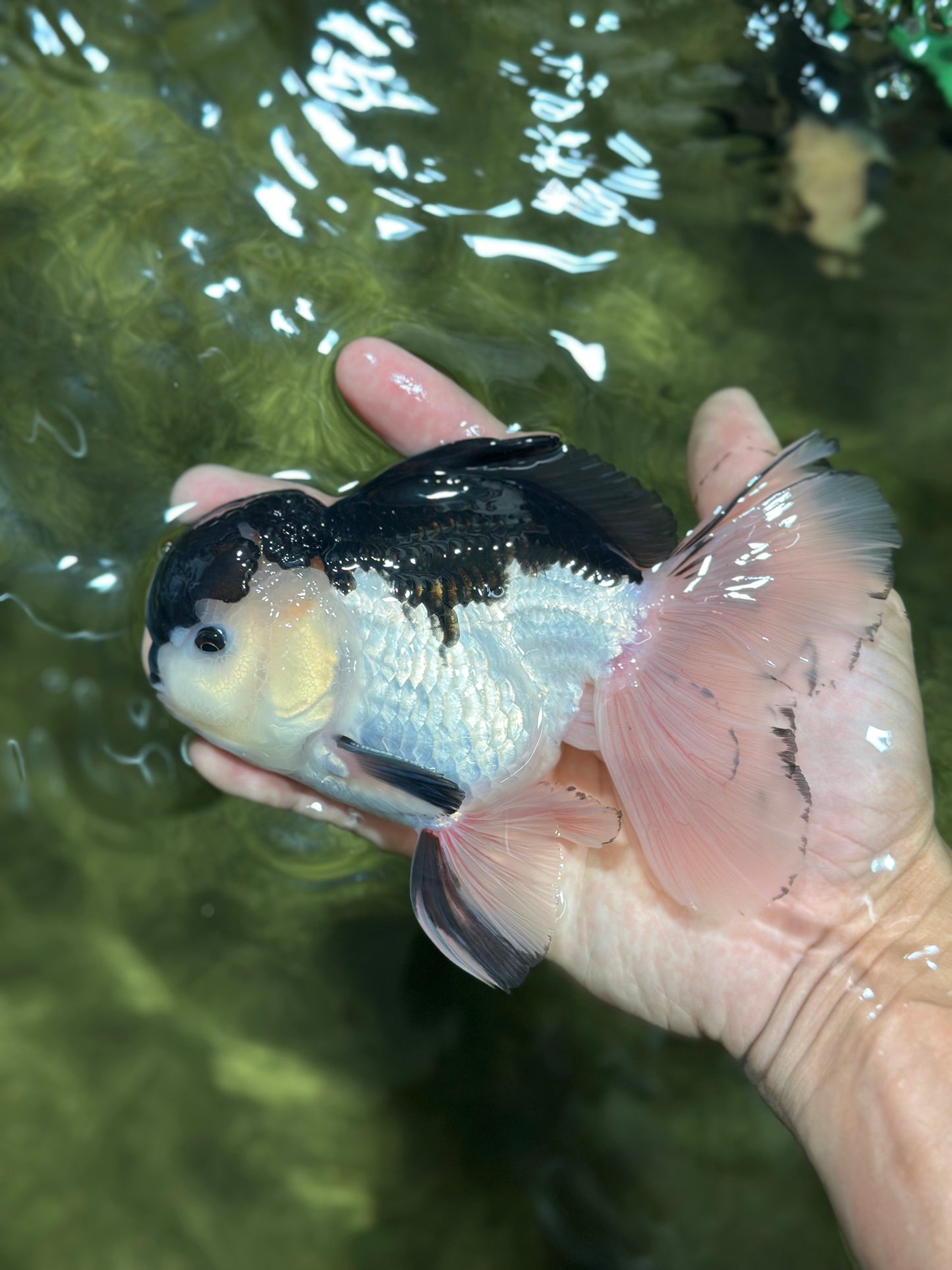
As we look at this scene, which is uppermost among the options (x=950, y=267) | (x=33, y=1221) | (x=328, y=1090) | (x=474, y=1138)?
(x=950, y=267)

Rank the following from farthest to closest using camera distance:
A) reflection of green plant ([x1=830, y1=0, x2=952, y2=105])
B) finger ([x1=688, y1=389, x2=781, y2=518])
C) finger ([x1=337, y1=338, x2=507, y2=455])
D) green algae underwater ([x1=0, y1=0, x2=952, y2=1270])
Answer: reflection of green plant ([x1=830, y1=0, x2=952, y2=105]) < green algae underwater ([x1=0, y1=0, x2=952, y2=1270]) < finger ([x1=337, y1=338, x2=507, y2=455]) < finger ([x1=688, y1=389, x2=781, y2=518])

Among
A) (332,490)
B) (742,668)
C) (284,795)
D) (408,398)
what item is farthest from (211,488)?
(742,668)

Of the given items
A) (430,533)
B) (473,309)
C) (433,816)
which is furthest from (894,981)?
(473,309)

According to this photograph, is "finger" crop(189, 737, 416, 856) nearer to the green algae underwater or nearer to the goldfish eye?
the green algae underwater

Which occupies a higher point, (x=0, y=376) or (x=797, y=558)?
(x=0, y=376)

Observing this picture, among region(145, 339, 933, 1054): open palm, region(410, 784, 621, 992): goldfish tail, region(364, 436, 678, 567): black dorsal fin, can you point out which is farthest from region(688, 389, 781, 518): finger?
region(410, 784, 621, 992): goldfish tail

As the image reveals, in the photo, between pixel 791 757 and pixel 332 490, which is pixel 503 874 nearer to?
pixel 791 757

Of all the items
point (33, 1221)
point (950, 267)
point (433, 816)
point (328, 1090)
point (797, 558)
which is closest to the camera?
point (797, 558)

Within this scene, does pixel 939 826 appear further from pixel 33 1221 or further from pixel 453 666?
pixel 33 1221
